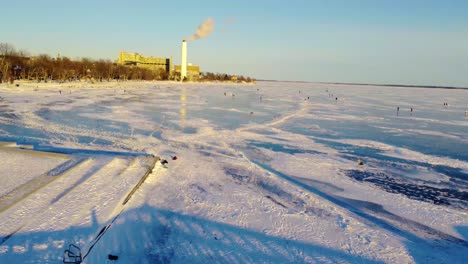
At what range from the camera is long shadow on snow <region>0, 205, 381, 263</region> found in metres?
4.84

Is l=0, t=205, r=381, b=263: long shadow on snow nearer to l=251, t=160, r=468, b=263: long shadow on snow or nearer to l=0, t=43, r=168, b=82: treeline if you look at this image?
l=251, t=160, r=468, b=263: long shadow on snow

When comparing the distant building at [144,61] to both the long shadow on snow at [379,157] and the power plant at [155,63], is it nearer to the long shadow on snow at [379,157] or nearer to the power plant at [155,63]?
the power plant at [155,63]

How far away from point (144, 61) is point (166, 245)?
13456cm

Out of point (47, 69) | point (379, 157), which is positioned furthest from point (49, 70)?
point (379, 157)

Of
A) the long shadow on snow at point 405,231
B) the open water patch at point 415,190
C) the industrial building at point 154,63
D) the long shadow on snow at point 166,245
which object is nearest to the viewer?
the long shadow on snow at point 166,245

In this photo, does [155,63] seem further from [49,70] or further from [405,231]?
[405,231]

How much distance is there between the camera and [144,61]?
132500 mm

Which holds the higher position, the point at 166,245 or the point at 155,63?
the point at 155,63

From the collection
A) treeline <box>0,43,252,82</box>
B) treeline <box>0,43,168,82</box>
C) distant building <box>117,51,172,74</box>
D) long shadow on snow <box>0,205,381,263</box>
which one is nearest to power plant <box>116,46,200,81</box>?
distant building <box>117,51,172,74</box>

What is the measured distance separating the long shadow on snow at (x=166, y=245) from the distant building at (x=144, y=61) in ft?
396

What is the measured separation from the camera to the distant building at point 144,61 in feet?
408

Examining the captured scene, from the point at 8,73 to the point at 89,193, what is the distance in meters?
59.5

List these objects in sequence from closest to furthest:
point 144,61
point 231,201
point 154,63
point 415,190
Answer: point 231,201 → point 415,190 → point 144,61 → point 154,63

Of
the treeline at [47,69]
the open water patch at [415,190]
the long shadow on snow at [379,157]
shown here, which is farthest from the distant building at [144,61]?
the open water patch at [415,190]
